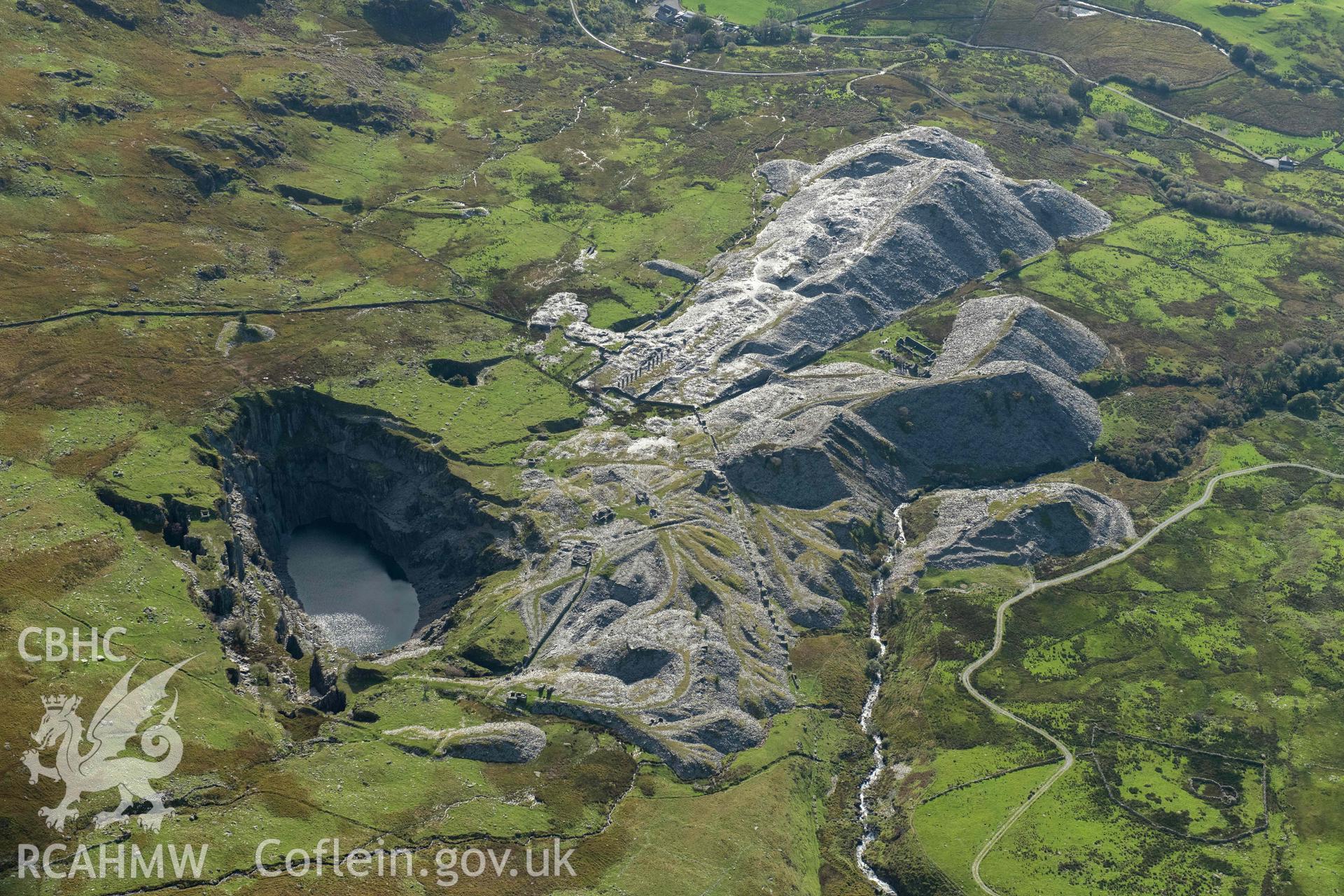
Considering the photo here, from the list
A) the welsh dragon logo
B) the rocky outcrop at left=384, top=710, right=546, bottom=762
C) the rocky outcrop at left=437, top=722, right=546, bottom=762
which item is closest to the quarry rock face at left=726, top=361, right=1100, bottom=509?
the rocky outcrop at left=437, top=722, right=546, bottom=762

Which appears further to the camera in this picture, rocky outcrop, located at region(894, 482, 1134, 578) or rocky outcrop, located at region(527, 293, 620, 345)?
rocky outcrop, located at region(527, 293, 620, 345)

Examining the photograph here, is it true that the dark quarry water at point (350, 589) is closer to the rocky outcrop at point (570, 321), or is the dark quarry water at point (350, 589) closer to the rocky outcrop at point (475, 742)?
the rocky outcrop at point (475, 742)

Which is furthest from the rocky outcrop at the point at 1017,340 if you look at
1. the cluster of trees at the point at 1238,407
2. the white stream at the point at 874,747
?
the white stream at the point at 874,747

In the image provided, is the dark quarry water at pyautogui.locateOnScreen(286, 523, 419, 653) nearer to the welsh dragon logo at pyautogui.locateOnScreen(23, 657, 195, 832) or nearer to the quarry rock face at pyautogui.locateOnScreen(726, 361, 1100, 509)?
the welsh dragon logo at pyautogui.locateOnScreen(23, 657, 195, 832)

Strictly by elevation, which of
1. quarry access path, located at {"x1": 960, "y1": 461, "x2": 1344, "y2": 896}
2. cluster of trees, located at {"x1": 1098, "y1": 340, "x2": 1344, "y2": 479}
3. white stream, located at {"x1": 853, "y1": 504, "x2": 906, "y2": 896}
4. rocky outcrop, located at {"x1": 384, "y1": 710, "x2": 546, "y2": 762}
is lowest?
white stream, located at {"x1": 853, "y1": 504, "x2": 906, "y2": 896}

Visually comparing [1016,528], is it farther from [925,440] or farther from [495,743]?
[495,743]

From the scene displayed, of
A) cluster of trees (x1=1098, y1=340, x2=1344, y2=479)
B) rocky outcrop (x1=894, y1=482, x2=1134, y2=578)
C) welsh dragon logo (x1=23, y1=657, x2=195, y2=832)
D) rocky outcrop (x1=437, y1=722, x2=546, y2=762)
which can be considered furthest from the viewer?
cluster of trees (x1=1098, y1=340, x2=1344, y2=479)

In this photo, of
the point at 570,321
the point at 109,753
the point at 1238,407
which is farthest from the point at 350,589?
the point at 1238,407
